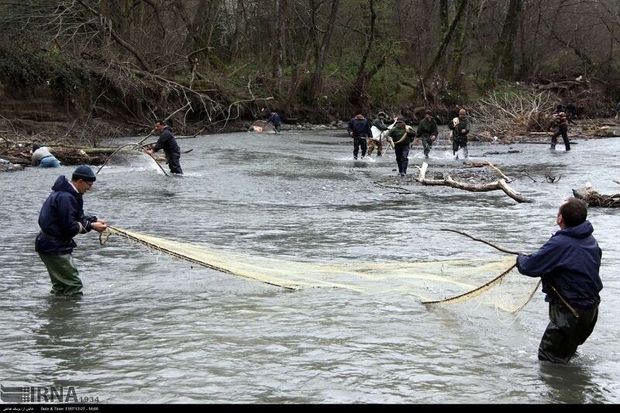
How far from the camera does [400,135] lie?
2125 cm

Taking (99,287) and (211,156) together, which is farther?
(211,156)

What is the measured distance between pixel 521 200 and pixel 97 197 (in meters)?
9.94

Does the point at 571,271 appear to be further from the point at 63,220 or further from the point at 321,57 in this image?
the point at 321,57

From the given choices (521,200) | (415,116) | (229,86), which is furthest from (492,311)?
(415,116)

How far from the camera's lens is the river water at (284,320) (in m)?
5.86

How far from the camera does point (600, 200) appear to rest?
16.2 m

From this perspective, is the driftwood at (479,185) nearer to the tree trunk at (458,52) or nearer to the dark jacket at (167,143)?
the dark jacket at (167,143)

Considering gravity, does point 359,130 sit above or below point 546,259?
above

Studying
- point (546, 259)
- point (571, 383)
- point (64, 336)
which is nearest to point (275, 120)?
point (64, 336)

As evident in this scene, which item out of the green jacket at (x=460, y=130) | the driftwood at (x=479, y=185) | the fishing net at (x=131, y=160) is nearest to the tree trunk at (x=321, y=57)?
the green jacket at (x=460, y=130)

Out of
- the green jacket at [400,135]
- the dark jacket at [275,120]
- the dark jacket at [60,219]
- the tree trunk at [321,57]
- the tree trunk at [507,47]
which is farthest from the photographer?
the tree trunk at [507,47]

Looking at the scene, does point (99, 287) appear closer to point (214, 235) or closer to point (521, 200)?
point (214, 235)

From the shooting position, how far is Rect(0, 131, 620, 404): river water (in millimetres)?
5859

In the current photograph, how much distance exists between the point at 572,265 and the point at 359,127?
20809 millimetres
